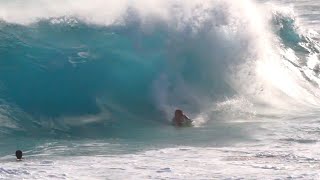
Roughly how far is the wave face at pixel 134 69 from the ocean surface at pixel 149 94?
0.11 ft

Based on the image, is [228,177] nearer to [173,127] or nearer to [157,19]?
[173,127]

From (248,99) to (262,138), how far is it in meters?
3.69

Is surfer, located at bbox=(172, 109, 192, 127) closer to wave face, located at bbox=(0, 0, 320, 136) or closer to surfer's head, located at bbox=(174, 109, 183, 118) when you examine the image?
surfer's head, located at bbox=(174, 109, 183, 118)

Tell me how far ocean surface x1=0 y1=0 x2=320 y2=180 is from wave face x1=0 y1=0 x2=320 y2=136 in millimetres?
32

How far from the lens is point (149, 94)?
15695mm

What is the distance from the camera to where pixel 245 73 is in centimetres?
1741

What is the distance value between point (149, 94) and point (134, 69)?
3.35 ft

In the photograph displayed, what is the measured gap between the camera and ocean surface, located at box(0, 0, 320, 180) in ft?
35.9

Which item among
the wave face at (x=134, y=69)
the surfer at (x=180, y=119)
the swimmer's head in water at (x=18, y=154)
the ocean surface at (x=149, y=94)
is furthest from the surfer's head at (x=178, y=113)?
the swimmer's head in water at (x=18, y=154)

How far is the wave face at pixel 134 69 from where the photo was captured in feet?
48.0

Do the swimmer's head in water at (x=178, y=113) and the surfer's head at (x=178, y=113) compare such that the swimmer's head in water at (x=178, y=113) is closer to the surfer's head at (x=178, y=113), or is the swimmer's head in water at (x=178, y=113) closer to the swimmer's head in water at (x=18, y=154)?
the surfer's head at (x=178, y=113)

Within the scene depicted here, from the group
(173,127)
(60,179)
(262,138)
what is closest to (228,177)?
(60,179)

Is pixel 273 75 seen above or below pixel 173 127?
above

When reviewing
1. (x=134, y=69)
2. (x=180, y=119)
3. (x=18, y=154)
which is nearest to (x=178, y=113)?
(x=180, y=119)
